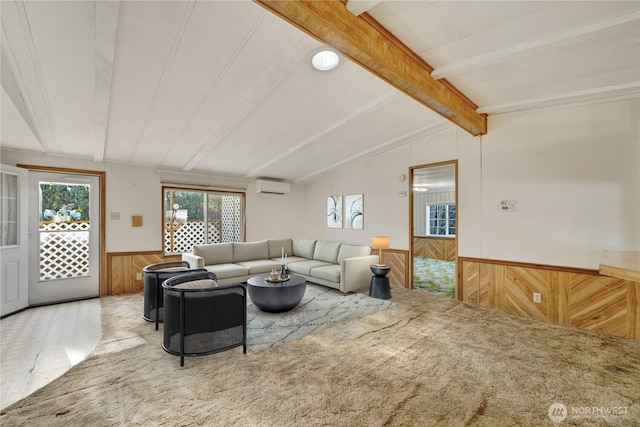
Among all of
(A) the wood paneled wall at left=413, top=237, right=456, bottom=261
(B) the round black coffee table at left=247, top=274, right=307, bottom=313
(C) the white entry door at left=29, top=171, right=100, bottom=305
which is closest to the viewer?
(B) the round black coffee table at left=247, top=274, right=307, bottom=313

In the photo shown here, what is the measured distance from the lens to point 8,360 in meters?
2.61

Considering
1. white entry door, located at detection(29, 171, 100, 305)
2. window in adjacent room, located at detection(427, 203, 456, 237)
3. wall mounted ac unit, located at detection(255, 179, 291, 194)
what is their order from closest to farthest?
white entry door, located at detection(29, 171, 100, 305)
wall mounted ac unit, located at detection(255, 179, 291, 194)
window in adjacent room, located at detection(427, 203, 456, 237)

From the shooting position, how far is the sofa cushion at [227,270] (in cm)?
473

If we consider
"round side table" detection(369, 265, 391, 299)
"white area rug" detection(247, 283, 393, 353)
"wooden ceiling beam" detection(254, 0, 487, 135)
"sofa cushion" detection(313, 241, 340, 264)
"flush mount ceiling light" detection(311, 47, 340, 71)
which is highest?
"flush mount ceiling light" detection(311, 47, 340, 71)

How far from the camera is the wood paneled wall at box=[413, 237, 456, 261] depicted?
882 centimetres

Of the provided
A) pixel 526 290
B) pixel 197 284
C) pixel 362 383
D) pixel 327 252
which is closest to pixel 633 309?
pixel 526 290

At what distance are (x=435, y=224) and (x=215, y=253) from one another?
738cm

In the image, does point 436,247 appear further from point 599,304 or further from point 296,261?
point 599,304

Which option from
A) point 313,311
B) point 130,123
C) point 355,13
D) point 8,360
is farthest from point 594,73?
point 8,360

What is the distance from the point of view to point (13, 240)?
390 cm

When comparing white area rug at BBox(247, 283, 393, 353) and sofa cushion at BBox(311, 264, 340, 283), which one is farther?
sofa cushion at BBox(311, 264, 340, 283)

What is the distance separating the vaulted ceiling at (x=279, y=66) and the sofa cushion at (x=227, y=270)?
203 centimetres

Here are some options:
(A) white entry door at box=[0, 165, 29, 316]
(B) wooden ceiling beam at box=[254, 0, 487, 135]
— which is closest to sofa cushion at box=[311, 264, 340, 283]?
(B) wooden ceiling beam at box=[254, 0, 487, 135]

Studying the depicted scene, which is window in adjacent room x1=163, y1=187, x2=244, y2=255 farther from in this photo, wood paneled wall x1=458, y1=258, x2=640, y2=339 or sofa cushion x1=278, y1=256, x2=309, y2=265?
wood paneled wall x1=458, y1=258, x2=640, y2=339
